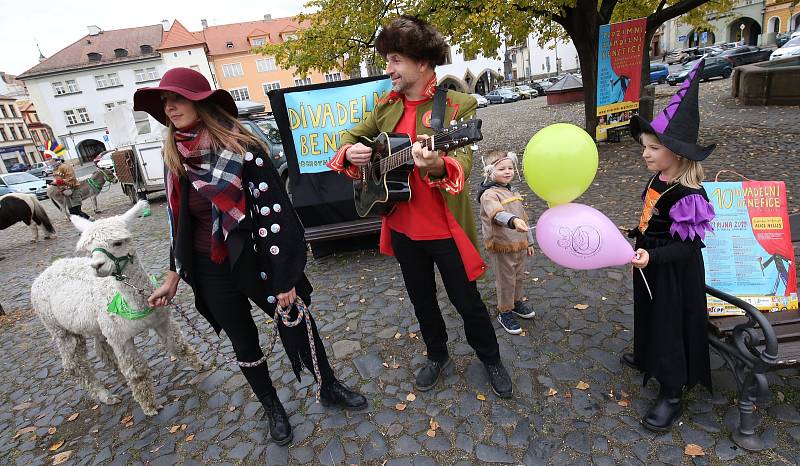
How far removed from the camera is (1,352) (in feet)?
15.5

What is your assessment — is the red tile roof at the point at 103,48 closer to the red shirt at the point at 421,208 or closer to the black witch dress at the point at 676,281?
the red shirt at the point at 421,208

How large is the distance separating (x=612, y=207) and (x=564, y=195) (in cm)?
431

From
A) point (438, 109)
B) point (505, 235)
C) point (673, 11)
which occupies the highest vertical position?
point (673, 11)

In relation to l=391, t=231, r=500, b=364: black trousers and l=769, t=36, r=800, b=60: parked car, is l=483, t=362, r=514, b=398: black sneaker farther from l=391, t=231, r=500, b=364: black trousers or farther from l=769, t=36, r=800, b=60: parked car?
l=769, t=36, r=800, b=60: parked car

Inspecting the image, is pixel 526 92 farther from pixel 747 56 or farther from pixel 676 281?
pixel 676 281

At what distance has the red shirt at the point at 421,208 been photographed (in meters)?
2.41

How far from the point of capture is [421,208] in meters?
2.45

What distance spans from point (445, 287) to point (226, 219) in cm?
139


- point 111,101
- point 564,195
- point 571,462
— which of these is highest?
point 111,101

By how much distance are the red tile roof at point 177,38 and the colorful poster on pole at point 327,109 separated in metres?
52.1

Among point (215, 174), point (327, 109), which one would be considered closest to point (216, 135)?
point (215, 174)

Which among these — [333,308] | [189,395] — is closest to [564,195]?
[333,308]

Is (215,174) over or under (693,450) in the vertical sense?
over

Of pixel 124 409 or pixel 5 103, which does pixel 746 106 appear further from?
pixel 5 103
